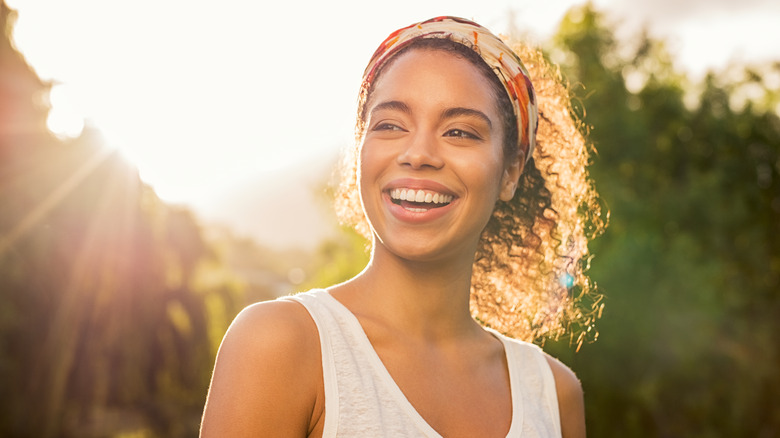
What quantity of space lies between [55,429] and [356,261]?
12874 millimetres

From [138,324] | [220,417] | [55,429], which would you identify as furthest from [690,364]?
[220,417]

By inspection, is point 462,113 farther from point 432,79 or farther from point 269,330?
point 269,330

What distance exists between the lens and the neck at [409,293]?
85.3 inches

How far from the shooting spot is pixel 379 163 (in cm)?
210

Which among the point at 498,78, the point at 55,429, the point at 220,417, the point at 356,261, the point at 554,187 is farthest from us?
the point at 356,261

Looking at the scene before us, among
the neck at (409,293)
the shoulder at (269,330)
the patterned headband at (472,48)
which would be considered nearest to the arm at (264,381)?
the shoulder at (269,330)

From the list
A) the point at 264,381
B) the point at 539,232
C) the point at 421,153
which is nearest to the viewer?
the point at 264,381

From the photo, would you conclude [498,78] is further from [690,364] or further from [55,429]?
[690,364]

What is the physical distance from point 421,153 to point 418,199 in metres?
0.12

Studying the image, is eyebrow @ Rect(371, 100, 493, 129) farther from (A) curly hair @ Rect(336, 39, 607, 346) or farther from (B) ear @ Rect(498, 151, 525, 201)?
(A) curly hair @ Rect(336, 39, 607, 346)

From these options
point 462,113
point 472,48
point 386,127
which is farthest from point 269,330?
point 472,48

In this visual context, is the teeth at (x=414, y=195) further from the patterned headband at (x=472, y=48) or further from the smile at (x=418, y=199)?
the patterned headband at (x=472, y=48)

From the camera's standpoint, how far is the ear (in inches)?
94.6

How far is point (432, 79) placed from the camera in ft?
6.95
